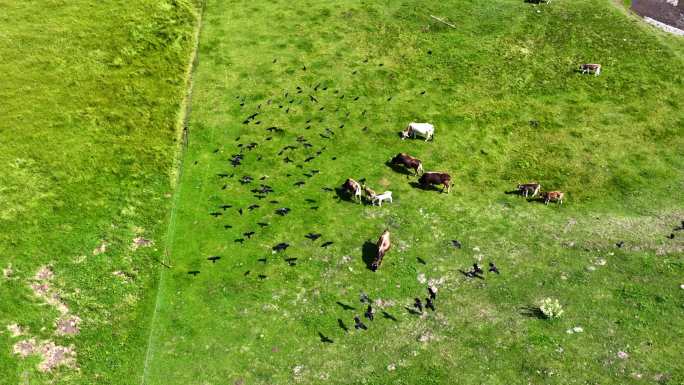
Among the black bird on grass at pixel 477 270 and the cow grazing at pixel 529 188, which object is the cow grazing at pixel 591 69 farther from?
the black bird on grass at pixel 477 270

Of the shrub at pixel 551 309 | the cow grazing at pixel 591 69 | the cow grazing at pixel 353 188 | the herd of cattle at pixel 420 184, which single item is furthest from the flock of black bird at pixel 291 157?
the cow grazing at pixel 591 69

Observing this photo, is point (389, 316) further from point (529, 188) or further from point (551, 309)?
point (529, 188)

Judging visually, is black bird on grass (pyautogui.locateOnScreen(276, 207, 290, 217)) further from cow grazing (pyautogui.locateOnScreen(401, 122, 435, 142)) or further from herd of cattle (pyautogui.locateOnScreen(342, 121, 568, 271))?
cow grazing (pyautogui.locateOnScreen(401, 122, 435, 142))

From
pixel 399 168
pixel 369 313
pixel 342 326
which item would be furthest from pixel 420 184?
pixel 342 326

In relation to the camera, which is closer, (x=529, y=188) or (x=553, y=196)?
(x=553, y=196)

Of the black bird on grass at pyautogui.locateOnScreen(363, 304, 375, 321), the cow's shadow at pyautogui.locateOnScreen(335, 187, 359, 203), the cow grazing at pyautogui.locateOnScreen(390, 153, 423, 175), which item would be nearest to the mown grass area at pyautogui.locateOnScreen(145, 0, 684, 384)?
the black bird on grass at pyautogui.locateOnScreen(363, 304, 375, 321)

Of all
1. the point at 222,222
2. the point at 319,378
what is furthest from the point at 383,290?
the point at 222,222
